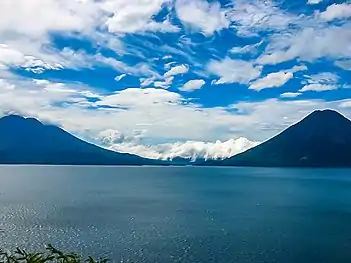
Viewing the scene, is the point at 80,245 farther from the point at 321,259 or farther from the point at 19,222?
the point at 321,259

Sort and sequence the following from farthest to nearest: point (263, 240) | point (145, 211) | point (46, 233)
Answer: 1. point (145, 211)
2. point (46, 233)
3. point (263, 240)

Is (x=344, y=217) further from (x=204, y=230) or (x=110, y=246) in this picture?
(x=110, y=246)

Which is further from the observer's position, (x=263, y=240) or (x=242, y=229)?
(x=242, y=229)

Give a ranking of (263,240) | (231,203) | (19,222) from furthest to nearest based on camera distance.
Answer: (231,203), (19,222), (263,240)

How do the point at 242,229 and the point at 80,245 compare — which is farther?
the point at 242,229

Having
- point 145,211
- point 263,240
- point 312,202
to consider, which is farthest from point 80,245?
point 312,202

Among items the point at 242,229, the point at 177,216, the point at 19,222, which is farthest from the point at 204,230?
the point at 19,222

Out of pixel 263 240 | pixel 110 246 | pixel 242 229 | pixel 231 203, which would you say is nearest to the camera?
pixel 110 246

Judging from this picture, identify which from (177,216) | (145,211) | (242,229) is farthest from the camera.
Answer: (145,211)
